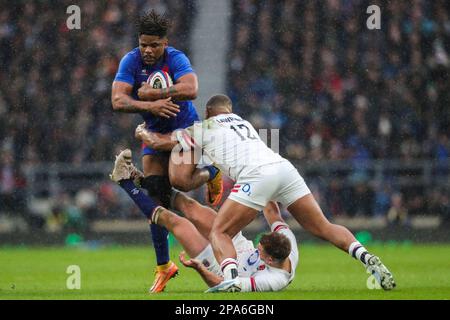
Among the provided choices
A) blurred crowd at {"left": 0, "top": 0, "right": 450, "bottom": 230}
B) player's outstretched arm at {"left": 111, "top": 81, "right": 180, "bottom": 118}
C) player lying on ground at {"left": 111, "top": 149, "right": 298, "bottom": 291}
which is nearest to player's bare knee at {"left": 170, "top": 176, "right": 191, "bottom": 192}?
player lying on ground at {"left": 111, "top": 149, "right": 298, "bottom": 291}

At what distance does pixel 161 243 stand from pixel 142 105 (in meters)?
1.26

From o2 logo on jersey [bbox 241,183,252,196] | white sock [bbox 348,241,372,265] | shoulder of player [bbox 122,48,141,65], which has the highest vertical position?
shoulder of player [bbox 122,48,141,65]

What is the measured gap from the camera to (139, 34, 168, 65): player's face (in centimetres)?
913

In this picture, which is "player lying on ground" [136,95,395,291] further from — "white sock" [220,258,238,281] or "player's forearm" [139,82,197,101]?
"player's forearm" [139,82,197,101]

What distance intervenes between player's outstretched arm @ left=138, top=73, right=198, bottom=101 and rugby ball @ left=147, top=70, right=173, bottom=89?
132 millimetres

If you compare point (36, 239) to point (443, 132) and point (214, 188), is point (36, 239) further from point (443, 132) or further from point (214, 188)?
point (214, 188)

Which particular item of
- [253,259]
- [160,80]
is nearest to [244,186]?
[253,259]

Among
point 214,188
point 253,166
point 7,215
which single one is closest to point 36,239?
point 7,215

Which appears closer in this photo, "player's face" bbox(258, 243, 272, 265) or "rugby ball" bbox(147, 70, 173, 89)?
"player's face" bbox(258, 243, 272, 265)

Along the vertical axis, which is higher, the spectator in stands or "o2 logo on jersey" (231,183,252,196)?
"o2 logo on jersey" (231,183,252,196)

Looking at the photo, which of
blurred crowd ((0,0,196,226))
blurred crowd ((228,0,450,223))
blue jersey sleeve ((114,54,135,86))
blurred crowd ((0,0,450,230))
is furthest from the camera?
blurred crowd ((0,0,196,226))

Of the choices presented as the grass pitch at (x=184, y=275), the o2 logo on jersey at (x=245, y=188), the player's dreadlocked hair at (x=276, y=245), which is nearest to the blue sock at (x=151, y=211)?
the grass pitch at (x=184, y=275)

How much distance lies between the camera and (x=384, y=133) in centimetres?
1798

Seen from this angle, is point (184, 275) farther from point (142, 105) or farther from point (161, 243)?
point (142, 105)
